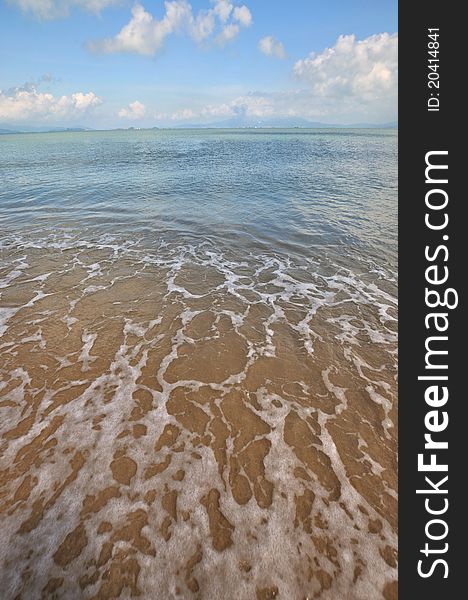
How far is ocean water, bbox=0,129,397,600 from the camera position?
11.8ft

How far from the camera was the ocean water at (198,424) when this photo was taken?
11.8 ft

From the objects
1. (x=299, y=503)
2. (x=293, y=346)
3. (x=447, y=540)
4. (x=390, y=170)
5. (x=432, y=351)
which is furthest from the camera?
(x=390, y=170)

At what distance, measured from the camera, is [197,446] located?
500 centimetres

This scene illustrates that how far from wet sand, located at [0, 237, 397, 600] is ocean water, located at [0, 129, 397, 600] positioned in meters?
0.02

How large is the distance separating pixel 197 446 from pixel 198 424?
445 mm

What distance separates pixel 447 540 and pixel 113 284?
402 inches

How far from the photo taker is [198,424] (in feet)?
17.7

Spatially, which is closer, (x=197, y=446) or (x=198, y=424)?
(x=197, y=446)

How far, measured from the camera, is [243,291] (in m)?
10.1

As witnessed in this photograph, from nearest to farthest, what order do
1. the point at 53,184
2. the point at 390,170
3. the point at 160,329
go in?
1. the point at 160,329
2. the point at 53,184
3. the point at 390,170

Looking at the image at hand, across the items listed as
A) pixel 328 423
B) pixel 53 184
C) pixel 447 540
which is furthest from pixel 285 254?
pixel 53 184

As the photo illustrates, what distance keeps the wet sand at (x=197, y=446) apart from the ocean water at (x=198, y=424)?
2 cm

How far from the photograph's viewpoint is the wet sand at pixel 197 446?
3557mm

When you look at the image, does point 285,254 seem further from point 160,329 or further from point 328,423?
point 328,423
